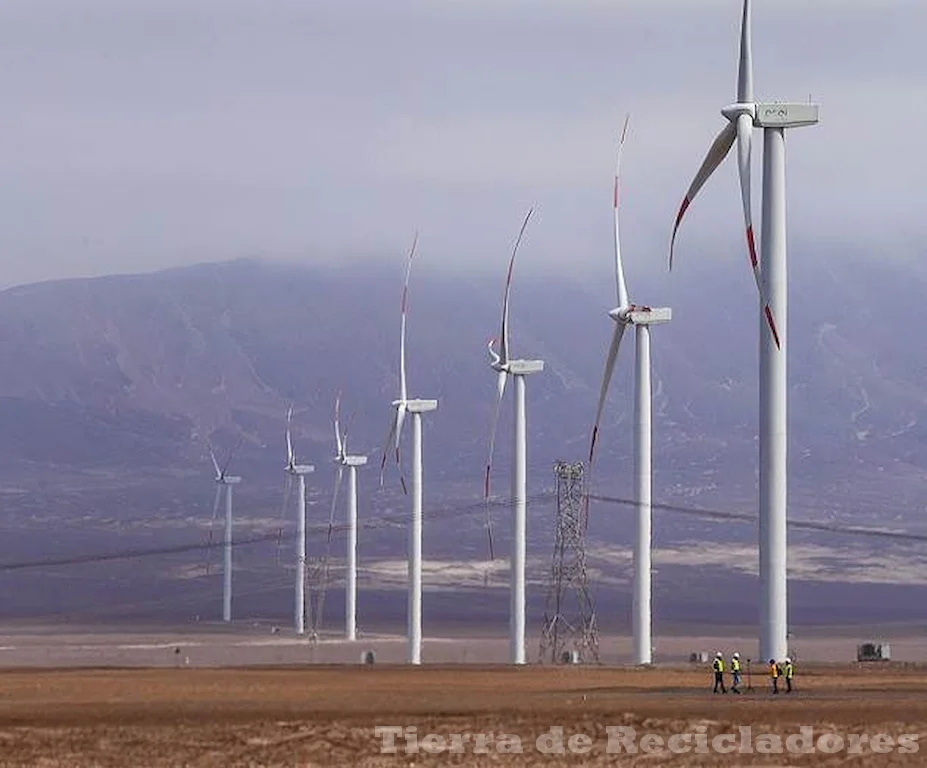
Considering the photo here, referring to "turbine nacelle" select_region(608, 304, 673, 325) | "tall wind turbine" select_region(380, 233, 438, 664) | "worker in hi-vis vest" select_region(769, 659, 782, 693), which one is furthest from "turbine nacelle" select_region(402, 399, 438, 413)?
"worker in hi-vis vest" select_region(769, 659, 782, 693)

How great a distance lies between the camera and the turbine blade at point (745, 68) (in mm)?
81938

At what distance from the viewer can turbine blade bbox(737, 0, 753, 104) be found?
81938 millimetres

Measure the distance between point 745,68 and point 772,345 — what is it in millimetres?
10720

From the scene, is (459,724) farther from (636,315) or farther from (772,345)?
(636,315)

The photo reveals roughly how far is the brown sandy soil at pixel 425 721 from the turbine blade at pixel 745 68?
18.5 m

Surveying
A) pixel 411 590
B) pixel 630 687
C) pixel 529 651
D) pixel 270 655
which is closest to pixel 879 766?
pixel 630 687

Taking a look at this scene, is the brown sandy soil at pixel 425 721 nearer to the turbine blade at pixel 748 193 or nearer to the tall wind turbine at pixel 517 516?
the turbine blade at pixel 748 193

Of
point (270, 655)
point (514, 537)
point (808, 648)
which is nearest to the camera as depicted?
point (514, 537)

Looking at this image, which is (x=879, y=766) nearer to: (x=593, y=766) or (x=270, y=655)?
(x=593, y=766)

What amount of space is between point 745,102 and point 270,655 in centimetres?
8629

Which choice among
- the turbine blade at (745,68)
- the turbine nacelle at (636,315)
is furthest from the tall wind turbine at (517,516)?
the turbine blade at (745,68)

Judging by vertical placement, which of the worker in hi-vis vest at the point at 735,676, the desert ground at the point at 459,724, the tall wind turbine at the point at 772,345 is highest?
the tall wind turbine at the point at 772,345

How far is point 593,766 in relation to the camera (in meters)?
51.1

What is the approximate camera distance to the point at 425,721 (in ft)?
188
